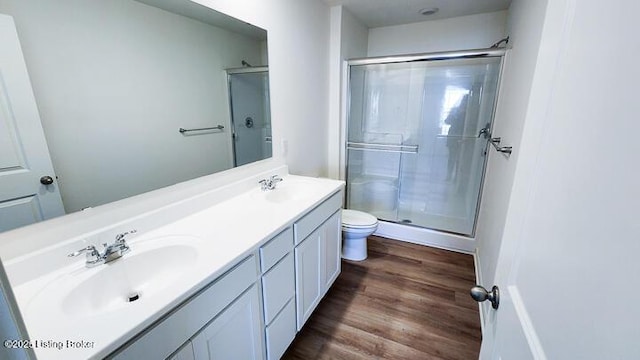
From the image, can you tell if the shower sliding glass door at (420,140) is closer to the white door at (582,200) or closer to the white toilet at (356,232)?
the white toilet at (356,232)

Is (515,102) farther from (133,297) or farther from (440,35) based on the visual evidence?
(133,297)

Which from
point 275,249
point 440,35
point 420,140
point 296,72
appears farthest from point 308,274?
point 440,35

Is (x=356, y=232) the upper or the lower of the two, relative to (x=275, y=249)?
lower

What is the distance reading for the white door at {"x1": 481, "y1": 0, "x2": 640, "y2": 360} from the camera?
327 millimetres

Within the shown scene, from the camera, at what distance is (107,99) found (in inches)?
41.9

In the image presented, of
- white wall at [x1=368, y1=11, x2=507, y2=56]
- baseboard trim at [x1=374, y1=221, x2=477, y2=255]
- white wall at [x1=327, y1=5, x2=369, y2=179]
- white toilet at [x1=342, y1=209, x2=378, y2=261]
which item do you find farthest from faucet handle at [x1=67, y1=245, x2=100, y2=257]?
white wall at [x1=368, y1=11, x2=507, y2=56]

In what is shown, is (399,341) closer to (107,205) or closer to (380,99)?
(107,205)

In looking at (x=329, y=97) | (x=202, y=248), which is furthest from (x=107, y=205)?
(x=329, y=97)

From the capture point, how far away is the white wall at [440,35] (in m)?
2.77

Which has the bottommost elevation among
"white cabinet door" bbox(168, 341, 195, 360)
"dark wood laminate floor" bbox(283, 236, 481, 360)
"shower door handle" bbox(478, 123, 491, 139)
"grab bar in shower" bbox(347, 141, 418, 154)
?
"dark wood laminate floor" bbox(283, 236, 481, 360)

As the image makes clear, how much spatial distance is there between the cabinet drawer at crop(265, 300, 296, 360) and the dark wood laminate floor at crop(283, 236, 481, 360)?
212mm

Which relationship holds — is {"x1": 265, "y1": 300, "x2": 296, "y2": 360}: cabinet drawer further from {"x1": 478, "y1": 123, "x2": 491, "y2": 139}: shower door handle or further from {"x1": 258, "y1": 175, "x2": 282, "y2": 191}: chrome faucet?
{"x1": 478, "y1": 123, "x2": 491, "y2": 139}: shower door handle

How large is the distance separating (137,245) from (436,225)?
2.73 meters

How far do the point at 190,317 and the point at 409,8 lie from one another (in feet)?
9.73
